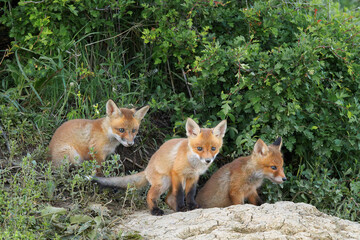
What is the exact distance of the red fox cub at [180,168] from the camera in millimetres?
5410

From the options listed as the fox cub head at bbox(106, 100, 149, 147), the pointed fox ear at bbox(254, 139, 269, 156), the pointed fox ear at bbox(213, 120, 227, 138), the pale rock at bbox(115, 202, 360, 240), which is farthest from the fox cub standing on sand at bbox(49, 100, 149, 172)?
the pointed fox ear at bbox(254, 139, 269, 156)

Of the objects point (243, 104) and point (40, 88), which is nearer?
point (243, 104)

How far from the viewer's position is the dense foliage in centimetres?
604

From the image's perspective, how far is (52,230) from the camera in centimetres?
453

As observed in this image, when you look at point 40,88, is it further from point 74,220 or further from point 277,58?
point 277,58

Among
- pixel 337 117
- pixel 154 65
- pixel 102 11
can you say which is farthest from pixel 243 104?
pixel 102 11

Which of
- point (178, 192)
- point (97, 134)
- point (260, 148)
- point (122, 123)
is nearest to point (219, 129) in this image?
point (260, 148)

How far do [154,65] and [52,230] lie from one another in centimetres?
340

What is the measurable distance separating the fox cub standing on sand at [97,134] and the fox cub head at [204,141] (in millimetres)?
858

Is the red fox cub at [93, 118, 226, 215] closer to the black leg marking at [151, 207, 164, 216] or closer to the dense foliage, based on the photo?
the black leg marking at [151, 207, 164, 216]

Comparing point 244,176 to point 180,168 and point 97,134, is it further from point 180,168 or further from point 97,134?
point 97,134

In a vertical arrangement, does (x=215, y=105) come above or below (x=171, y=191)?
above

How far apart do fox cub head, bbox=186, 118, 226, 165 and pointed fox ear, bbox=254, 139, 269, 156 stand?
0.45 meters

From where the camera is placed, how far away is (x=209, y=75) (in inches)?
246
